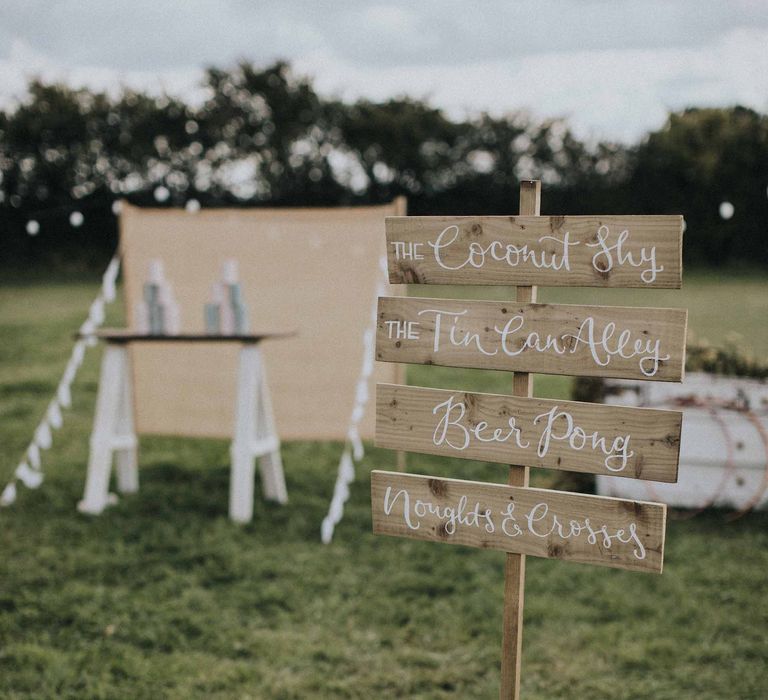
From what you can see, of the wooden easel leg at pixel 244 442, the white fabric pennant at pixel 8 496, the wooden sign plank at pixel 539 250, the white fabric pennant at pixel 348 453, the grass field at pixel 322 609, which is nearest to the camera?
the wooden sign plank at pixel 539 250

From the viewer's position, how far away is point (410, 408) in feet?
5.81

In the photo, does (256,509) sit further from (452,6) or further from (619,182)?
(619,182)

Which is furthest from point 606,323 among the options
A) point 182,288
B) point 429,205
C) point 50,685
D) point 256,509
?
point 429,205

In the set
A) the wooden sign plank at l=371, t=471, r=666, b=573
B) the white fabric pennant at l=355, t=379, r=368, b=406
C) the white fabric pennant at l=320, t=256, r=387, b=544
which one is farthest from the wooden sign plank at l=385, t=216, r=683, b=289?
the white fabric pennant at l=355, t=379, r=368, b=406

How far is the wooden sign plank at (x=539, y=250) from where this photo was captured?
5.08 ft

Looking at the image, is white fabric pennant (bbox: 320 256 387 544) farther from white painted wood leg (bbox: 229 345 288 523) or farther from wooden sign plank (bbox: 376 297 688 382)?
wooden sign plank (bbox: 376 297 688 382)

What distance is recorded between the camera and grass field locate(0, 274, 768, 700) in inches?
95.1

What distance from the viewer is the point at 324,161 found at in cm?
1750

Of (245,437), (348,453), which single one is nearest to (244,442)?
(245,437)

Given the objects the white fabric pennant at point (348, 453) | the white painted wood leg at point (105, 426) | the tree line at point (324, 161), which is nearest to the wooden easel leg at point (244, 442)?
the white fabric pennant at point (348, 453)

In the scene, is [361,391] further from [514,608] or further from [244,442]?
[514,608]

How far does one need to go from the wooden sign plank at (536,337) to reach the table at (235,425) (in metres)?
2.13

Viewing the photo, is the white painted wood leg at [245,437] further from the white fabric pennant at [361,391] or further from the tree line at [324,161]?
the tree line at [324,161]

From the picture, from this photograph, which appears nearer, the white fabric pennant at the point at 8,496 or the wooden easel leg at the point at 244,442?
the wooden easel leg at the point at 244,442
